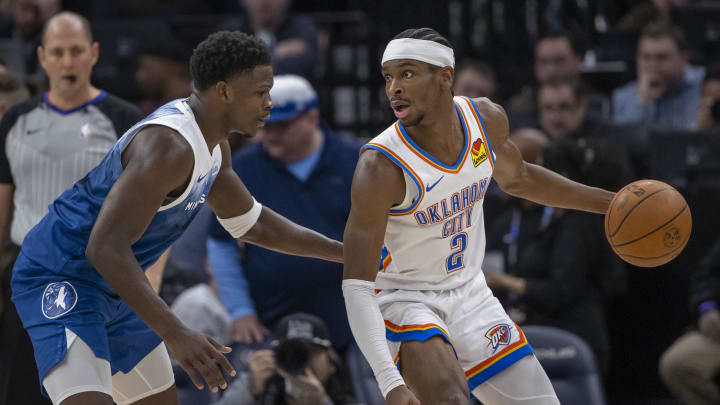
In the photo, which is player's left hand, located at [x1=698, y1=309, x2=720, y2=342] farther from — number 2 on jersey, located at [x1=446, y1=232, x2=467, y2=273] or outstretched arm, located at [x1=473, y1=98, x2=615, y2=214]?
number 2 on jersey, located at [x1=446, y1=232, x2=467, y2=273]

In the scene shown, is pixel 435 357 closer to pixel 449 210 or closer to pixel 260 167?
pixel 449 210

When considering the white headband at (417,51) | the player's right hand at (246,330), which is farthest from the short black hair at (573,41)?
the white headband at (417,51)

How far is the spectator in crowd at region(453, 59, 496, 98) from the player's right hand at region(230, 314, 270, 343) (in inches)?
109

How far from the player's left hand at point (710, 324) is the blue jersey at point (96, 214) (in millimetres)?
3928

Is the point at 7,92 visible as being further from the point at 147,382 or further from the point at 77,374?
the point at 77,374

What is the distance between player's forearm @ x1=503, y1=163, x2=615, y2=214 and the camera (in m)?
4.55

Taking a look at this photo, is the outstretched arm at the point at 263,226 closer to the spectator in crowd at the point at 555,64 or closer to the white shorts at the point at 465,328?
the white shorts at the point at 465,328

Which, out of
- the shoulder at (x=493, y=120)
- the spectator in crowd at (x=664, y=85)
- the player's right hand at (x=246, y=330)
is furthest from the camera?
the spectator in crowd at (x=664, y=85)

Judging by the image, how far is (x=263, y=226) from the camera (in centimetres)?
455

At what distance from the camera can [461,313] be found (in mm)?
4211

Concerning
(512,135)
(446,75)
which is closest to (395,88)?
(446,75)

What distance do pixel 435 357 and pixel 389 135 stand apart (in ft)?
2.93

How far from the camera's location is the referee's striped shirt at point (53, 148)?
520 cm

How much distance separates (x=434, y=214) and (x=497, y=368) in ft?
2.19
